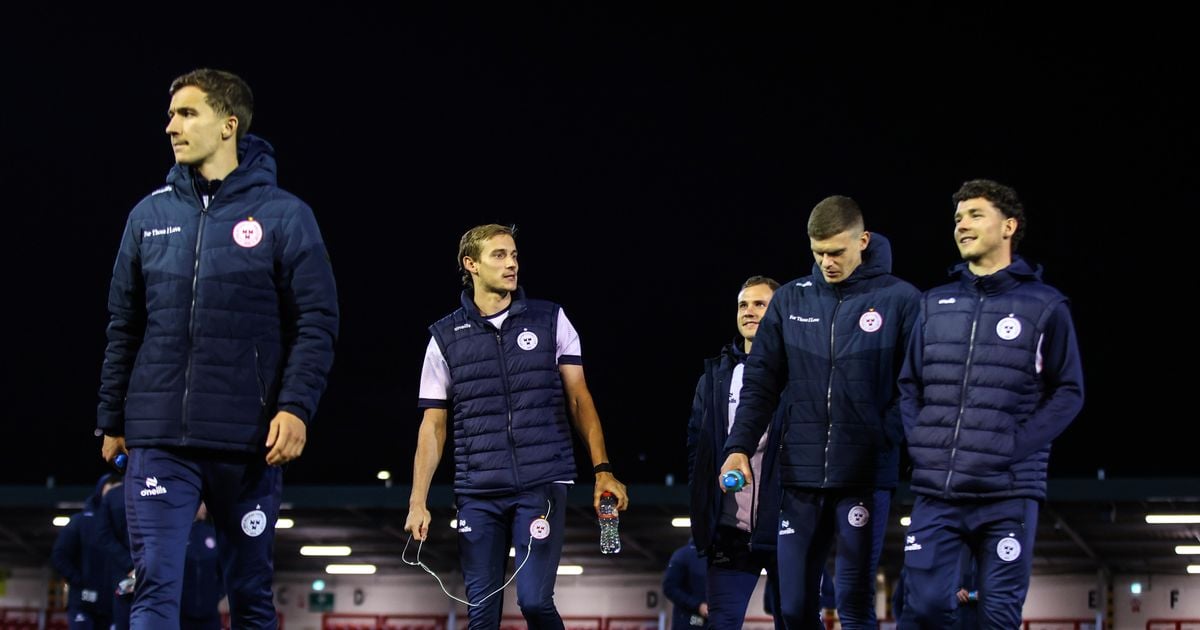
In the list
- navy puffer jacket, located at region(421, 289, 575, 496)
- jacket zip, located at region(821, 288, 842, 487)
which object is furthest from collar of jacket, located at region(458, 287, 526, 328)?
jacket zip, located at region(821, 288, 842, 487)

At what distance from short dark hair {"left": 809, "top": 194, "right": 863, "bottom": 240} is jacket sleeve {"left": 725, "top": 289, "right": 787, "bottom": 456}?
18.2 inches

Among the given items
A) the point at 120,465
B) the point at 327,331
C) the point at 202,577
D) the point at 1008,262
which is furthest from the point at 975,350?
the point at 202,577

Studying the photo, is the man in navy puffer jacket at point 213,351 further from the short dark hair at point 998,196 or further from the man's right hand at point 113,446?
the short dark hair at point 998,196

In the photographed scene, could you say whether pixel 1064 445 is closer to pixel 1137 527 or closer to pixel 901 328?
pixel 1137 527

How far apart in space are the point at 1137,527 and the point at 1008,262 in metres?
21.3

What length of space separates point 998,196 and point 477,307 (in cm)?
300

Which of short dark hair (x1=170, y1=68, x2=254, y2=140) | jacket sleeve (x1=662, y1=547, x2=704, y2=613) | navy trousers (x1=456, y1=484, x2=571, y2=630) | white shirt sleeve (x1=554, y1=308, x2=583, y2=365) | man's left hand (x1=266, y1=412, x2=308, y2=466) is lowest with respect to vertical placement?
jacket sleeve (x1=662, y1=547, x2=704, y2=613)

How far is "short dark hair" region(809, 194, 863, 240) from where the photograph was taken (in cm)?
830

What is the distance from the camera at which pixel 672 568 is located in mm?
15062

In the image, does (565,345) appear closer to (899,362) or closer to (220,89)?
(899,362)

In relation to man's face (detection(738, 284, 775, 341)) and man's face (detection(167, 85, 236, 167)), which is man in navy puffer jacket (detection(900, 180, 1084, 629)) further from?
man's face (detection(167, 85, 236, 167))

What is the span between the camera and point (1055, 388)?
7559mm

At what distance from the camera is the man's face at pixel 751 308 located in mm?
9820

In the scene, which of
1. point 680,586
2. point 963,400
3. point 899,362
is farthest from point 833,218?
point 680,586
